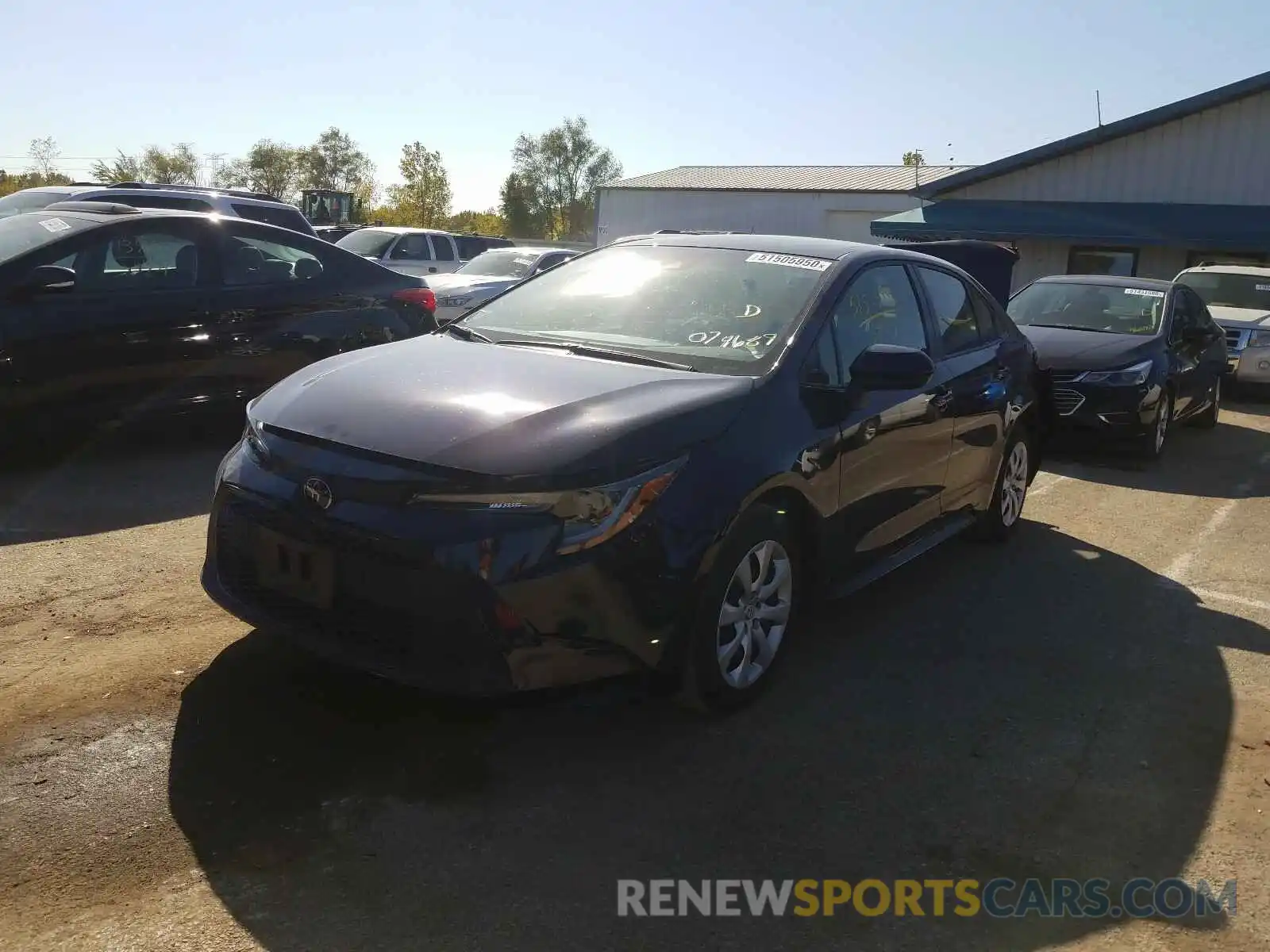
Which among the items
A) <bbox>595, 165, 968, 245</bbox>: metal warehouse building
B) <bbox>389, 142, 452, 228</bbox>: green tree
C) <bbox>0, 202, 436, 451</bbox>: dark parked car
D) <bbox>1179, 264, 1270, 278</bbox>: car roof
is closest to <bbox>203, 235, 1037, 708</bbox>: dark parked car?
<bbox>0, 202, 436, 451</bbox>: dark parked car

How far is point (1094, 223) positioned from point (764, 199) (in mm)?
21681

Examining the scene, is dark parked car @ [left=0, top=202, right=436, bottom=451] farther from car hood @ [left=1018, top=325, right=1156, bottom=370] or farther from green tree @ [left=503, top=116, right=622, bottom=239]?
green tree @ [left=503, top=116, right=622, bottom=239]

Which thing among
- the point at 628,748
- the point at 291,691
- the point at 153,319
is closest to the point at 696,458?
the point at 628,748

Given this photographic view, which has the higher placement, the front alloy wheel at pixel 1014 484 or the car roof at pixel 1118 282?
the car roof at pixel 1118 282

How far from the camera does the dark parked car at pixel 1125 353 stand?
30.5 ft

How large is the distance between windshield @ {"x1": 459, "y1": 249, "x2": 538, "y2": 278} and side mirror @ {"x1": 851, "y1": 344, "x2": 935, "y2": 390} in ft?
40.4

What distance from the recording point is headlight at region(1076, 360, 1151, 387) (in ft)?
30.5

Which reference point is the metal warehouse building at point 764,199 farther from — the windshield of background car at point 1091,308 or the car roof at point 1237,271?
the windshield of background car at point 1091,308

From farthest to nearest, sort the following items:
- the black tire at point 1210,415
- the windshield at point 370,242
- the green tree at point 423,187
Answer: the green tree at point 423,187, the windshield at point 370,242, the black tire at point 1210,415

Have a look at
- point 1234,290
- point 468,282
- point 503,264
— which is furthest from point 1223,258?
point 468,282

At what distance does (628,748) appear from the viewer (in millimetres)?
3586

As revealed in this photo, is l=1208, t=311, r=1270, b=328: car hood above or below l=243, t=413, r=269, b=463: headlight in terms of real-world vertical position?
below

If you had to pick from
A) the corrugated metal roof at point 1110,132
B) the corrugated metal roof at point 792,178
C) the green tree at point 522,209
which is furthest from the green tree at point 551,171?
the corrugated metal roof at point 1110,132

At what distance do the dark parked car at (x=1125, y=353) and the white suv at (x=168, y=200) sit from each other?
715 centimetres
